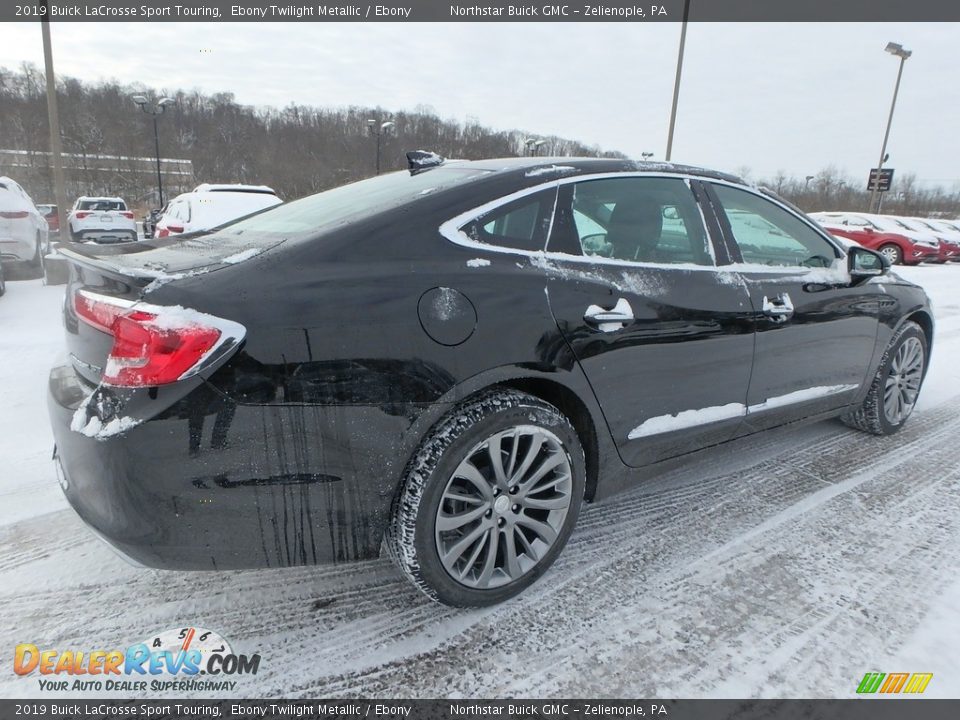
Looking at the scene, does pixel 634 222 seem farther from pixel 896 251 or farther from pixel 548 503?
pixel 896 251

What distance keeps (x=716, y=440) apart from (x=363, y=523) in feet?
5.83

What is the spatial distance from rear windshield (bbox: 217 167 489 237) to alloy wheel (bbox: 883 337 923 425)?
10.5 feet

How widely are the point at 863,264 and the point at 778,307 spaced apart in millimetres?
991

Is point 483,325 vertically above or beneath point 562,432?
above

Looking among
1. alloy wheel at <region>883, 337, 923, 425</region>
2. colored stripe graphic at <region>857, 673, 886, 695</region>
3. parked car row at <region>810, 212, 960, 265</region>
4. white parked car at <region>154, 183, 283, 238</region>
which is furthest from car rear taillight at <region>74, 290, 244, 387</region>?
parked car row at <region>810, 212, 960, 265</region>

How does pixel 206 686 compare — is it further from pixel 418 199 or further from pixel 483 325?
pixel 418 199

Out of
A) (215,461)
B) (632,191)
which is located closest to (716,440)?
(632,191)

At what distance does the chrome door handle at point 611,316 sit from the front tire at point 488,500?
14.6 inches

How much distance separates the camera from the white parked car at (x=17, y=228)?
799cm

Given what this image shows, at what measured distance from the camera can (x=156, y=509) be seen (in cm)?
164

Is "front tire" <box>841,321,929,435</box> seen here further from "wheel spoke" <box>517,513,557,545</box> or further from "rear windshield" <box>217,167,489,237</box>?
"rear windshield" <box>217,167,489,237</box>

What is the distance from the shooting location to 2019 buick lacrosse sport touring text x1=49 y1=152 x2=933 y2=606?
164 centimetres

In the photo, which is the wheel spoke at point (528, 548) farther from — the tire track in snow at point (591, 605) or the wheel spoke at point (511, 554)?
the tire track in snow at point (591, 605)

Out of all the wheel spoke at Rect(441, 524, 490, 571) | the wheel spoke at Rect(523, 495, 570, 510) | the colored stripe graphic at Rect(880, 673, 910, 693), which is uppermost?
the wheel spoke at Rect(523, 495, 570, 510)
